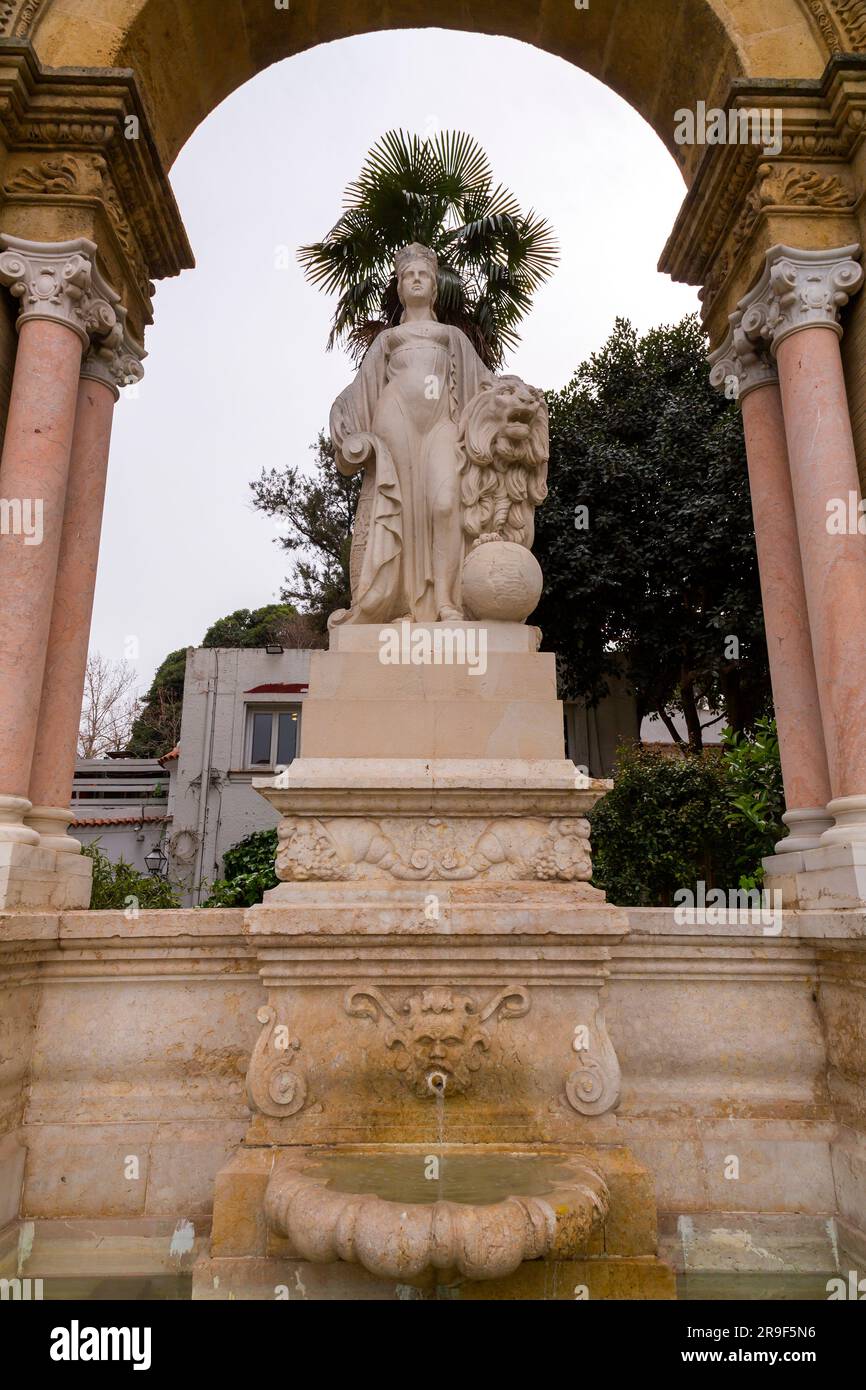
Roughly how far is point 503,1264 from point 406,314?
5614 millimetres

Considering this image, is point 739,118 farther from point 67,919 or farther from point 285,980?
point 67,919

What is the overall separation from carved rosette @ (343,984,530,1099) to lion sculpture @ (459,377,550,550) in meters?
2.70

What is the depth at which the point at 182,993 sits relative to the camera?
462 cm

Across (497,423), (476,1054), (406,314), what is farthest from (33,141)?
(476,1054)

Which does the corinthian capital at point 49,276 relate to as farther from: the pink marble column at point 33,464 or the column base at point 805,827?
the column base at point 805,827

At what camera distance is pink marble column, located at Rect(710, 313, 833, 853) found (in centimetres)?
565

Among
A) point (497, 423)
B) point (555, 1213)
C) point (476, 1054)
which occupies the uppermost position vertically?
point (497, 423)

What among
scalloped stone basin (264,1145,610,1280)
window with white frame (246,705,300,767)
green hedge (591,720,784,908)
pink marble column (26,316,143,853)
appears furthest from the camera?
window with white frame (246,705,300,767)

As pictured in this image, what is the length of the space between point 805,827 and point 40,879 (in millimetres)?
4613

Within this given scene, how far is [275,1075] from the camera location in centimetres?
394

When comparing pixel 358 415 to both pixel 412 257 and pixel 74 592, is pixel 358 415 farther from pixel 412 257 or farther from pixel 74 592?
pixel 74 592

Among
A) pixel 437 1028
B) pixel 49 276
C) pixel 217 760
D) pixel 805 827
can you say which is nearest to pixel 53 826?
pixel 437 1028

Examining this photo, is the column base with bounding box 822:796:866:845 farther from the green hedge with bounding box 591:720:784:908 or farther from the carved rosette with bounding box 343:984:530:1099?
the green hedge with bounding box 591:720:784:908

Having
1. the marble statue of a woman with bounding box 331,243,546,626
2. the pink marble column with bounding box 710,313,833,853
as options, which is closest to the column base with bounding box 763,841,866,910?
the pink marble column with bounding box 710,313,833,853
